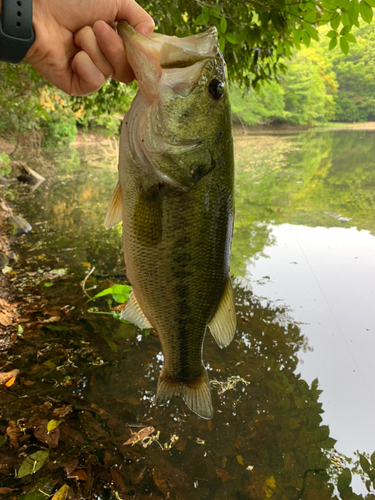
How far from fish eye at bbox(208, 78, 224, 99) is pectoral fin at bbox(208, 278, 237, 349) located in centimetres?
81

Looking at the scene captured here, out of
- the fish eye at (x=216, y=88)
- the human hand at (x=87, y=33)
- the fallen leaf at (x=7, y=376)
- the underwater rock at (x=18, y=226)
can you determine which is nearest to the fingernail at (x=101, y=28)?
the human hand at (x=87, y=33)

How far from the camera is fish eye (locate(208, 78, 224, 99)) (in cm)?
144

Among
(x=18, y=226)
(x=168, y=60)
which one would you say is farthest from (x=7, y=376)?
(x=18, y=226)

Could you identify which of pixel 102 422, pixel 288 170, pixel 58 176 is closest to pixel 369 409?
pixel 102 422

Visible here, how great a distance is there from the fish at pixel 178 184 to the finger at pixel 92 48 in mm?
247

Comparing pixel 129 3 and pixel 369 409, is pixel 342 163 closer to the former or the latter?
pixel 369 409

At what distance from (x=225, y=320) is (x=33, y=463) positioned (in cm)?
184

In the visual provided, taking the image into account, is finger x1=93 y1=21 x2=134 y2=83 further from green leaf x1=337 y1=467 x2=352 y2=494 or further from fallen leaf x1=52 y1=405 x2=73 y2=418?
green leaf x1=337 y1=467 x2=352 y2=494

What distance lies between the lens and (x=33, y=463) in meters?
2.48

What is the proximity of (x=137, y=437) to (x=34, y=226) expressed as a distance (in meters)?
6.00

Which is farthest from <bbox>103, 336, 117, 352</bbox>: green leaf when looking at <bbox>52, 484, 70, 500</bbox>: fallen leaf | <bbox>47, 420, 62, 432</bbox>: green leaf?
<bbox>52, 484, 70, 500</bbox>: fallen leaf

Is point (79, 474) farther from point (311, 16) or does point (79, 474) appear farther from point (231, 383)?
point (311, 16)

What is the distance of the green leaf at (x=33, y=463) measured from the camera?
2410mm

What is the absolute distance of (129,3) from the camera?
1723 mm
